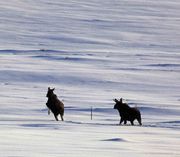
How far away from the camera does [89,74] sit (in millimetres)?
25781

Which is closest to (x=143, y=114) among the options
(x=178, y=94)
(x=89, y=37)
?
(x=178, y=94)

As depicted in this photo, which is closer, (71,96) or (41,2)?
(71,96)

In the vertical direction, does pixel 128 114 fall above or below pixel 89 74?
below

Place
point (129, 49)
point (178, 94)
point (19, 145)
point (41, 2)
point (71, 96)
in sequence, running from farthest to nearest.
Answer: point (41, 2), point (129, 49), point (178, 94), point (71, 96), point (19, 145)

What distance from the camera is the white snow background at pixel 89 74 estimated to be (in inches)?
304

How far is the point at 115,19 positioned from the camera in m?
49.3

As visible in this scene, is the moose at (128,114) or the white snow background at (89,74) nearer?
the white snow background at (89,74)

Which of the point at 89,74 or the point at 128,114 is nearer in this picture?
the point at 128,114

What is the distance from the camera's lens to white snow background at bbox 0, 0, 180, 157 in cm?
773

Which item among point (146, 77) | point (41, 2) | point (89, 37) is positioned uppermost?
point (41, 2)

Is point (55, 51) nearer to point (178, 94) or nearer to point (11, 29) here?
point (11, 29)

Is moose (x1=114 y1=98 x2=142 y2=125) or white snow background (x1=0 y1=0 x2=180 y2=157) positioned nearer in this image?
white snow background (x1=0 y1=0 x2=180 y2=157)

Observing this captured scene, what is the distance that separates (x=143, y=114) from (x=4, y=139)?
9347 millimetres

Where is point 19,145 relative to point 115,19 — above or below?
below
